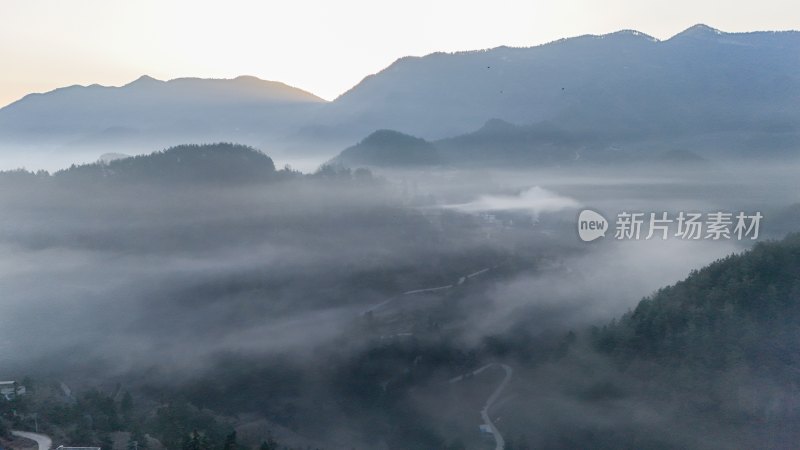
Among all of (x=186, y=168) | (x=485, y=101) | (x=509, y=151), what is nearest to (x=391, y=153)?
(x=509, y=151)

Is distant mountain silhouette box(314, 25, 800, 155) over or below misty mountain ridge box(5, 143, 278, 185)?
over

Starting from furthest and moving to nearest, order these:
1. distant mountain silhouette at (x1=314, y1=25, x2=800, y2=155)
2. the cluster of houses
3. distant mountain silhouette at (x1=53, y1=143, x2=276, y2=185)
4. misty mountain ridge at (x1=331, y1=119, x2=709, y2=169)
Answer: distant mountain silhouette at (x1=314, y1=25, x2=800, y2=155), misty mountain ridge at (x1=331, y1=119, x2=709, y2=169), distant mountain silhouette at (x1=53, y1=143, x2=276, y2=185), the cluster of houses

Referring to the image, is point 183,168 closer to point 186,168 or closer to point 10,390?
point 186,168

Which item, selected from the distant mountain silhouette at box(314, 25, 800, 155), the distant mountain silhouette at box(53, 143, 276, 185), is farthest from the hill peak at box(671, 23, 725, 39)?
the distant mountain silhouette at box(53, 143, 276, 185)

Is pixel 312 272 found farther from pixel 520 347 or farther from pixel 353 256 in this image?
pixel 520 347

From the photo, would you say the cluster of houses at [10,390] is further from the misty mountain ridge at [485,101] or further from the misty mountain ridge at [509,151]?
the misty mountain ridge at [485,101]

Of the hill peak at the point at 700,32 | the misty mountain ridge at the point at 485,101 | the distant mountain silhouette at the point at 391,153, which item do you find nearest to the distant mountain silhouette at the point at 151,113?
the misty mountain ridge at the point at 485,101

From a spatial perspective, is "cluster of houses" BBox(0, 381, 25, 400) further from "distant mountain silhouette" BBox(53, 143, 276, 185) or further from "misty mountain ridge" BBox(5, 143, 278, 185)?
"distant mountain silhouette" BBox(53, 143, 276, 185)

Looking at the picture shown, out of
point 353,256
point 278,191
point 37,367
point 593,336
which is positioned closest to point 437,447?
point 593,336
